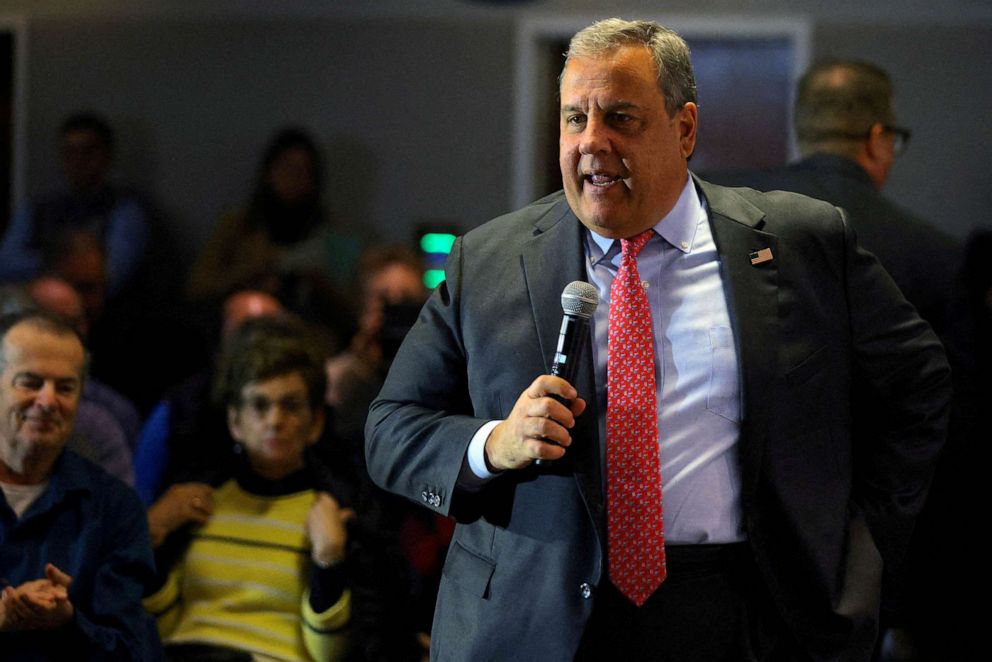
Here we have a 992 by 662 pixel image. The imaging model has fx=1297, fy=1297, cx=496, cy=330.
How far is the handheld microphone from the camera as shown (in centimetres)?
172

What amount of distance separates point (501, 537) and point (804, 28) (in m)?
4.91

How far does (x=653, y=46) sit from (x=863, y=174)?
1.19 m

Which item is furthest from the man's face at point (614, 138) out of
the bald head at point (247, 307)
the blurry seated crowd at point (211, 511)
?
the bald head at point (247, 307)

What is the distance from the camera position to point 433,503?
188cm

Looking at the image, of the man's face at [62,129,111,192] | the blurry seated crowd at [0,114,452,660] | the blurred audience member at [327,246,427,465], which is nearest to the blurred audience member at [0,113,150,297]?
the man's face at [62,129,111,192]

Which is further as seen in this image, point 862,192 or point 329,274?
point 329,274

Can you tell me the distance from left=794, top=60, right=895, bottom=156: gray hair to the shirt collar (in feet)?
3.53

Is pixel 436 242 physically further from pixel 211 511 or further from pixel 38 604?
pixel 38 604

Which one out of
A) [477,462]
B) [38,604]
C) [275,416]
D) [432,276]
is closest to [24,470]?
[38,604]

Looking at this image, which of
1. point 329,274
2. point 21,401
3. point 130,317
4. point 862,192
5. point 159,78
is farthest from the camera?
point 159,78

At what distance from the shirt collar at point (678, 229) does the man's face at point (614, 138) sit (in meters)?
0.05

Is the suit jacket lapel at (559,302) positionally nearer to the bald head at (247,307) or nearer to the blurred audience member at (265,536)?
the blurred audience member at (265,536)

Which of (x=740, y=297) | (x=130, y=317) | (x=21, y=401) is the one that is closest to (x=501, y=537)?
(x=740, y=297)

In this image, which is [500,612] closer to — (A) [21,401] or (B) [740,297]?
(B) [740,297]
